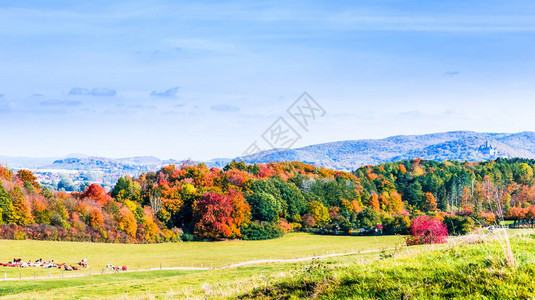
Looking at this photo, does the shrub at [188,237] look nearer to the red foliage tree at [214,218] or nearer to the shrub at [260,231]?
the red foliage tree at [214,218]

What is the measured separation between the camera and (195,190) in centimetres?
11119

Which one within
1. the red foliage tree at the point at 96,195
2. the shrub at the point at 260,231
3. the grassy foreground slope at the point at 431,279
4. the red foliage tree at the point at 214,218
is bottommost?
the shrub at the point at 260,231

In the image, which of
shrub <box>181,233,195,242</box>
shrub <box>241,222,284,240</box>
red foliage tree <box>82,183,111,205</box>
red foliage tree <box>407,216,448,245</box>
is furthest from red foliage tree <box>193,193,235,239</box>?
red foliage tree <box>407,216,448,245</box>

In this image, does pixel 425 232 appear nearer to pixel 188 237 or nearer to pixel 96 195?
pixel 188 237

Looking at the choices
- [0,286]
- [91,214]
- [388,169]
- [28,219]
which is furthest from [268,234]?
[388,169]

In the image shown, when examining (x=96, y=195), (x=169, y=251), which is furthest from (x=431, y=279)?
(x=96, y=195)

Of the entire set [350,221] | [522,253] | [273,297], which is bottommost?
[350,221]

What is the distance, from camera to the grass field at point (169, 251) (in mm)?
64581

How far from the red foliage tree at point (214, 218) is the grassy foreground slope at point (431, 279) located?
292ft

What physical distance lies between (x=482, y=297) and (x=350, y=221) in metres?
112

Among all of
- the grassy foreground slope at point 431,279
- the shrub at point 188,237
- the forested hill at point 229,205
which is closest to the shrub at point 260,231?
the forested hill at point 229,205

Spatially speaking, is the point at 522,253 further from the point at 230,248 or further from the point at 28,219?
the point at 28,219

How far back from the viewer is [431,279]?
898 centimetres

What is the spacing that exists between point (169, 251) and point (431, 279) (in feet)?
264
